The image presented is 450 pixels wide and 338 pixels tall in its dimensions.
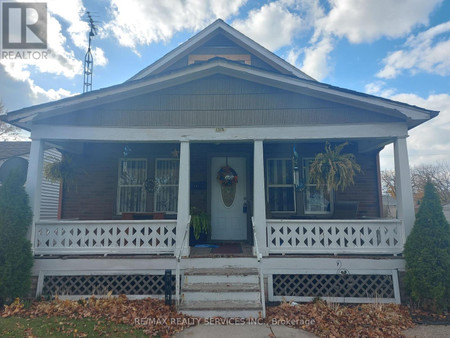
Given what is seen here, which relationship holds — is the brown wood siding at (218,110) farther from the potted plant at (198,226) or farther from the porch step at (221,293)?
the porch step at (221,293)

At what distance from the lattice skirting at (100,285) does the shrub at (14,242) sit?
0.48m

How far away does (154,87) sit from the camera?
5.84 meters

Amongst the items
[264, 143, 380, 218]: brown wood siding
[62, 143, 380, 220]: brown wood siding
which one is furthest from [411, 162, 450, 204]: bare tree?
[62, 143, 380, 220]: brown wood siding

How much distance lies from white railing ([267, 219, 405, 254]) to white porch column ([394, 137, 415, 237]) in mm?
160

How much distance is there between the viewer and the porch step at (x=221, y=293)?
14.5ft

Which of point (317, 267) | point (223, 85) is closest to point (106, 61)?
point (223, 85)

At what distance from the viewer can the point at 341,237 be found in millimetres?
5473

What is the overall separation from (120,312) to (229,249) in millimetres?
2617

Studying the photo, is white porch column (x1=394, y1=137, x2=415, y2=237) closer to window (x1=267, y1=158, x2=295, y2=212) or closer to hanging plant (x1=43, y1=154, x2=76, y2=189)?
window (x1=267, y1=158, x2=295, y2=212)

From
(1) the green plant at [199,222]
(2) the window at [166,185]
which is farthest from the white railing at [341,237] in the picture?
(2) the window at [166,185]

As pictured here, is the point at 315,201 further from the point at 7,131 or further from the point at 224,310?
the point at 7,131

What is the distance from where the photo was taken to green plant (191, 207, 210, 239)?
6.72 m

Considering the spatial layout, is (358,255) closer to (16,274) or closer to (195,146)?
(195,146)

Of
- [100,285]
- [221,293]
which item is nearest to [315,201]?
[221,293]
